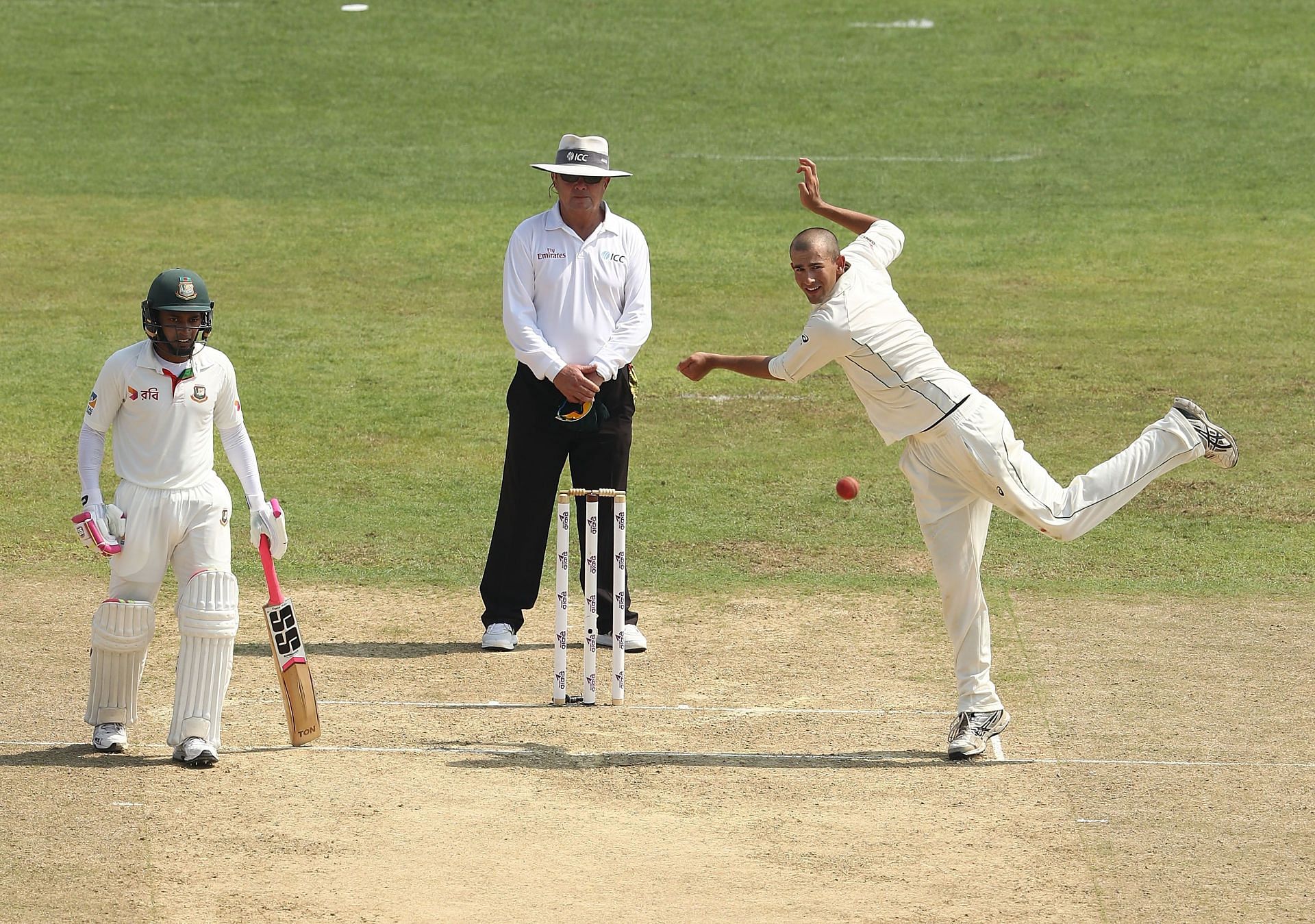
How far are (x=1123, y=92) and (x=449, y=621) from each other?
16.4 meters

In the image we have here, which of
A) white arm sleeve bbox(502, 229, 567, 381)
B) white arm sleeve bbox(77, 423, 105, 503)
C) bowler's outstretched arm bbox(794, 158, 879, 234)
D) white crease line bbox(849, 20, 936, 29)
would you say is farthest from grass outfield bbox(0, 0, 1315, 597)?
white arm sleeve bbox(77, 423, 105, 503)

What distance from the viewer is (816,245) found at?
7035 millimetres

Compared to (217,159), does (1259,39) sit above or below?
above

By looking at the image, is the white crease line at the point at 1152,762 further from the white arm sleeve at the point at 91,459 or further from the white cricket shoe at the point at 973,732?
the white arm sleeve at the point at 91,459

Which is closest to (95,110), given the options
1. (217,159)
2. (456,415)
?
(217,159)

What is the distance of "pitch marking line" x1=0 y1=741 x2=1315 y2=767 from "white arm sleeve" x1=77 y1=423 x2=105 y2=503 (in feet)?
3.44

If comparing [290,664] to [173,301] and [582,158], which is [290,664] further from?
[582,158]

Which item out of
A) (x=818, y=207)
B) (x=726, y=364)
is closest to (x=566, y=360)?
(x=726, y=364)

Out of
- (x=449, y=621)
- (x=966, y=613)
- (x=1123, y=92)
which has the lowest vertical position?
(x=449, y=621)

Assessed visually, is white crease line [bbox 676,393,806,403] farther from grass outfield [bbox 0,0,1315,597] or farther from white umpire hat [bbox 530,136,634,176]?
white umpire hat [bbox 530,136,634,176]

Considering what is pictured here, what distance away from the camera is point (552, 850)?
607 cm

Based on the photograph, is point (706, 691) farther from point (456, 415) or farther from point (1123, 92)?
point (1123, 92)

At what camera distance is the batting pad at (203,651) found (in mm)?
6734

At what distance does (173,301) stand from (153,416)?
1.45 feet
